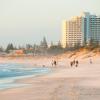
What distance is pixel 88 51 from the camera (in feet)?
309

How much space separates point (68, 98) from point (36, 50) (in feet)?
473

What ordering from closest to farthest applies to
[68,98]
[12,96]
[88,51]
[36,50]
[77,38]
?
1. [68,98]
2. [12,96]
3. [88,51]
4. [36,50]
5. [77,38]

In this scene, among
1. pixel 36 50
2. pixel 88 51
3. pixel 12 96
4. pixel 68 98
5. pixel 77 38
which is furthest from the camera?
pixel 77 38

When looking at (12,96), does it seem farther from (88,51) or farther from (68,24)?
(68,24)

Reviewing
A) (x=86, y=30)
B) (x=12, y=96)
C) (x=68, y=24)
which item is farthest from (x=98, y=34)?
(x=12, y=96)

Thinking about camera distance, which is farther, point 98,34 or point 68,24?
point 68,24

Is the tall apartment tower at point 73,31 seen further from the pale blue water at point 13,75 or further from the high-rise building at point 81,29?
the pale blue water at point 13,75

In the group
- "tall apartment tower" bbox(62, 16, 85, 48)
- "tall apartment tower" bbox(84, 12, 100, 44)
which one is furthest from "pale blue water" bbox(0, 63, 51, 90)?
"tall apartment tower" bbox(84, 12, 100, 44)

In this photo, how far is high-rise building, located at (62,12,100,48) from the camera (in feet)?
585

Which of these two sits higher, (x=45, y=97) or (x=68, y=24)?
(x=68, y=24)

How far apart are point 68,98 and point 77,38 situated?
164m

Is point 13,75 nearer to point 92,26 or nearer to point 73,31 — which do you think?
point 92,26

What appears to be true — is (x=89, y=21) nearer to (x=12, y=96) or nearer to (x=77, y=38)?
(x=77, y=38)

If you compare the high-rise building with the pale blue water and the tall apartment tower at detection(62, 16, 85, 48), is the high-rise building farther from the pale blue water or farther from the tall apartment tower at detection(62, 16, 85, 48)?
the pale blue water
